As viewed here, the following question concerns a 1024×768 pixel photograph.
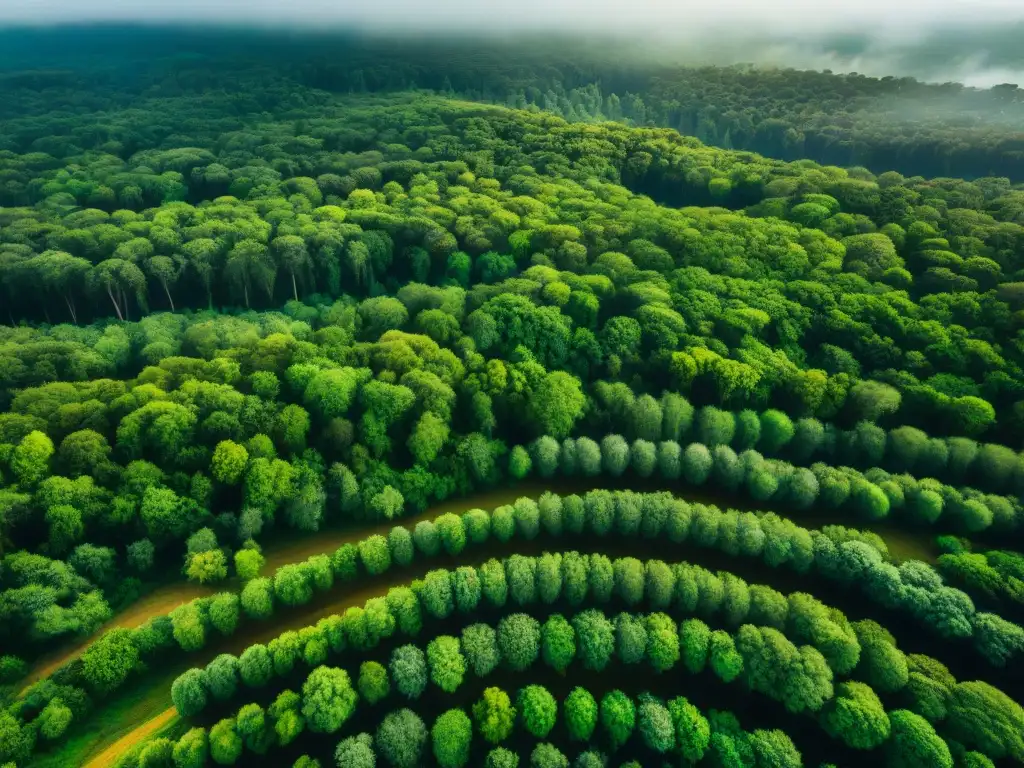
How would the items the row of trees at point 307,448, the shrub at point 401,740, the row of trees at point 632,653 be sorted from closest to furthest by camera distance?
the shrub at point 401,740
the row of trees at point 632,653
the row of trees at point 307,448

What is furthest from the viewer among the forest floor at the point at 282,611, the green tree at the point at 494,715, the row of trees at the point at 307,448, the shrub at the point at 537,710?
the row of trees at the point at 307,448

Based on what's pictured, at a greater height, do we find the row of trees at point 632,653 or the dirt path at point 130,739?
the row of trees at point 632,653

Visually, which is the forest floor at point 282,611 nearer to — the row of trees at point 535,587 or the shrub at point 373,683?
the row of trees at point 535,587

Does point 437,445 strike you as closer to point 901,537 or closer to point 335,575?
point 335,575

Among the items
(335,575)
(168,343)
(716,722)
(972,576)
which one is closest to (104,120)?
(168,343)

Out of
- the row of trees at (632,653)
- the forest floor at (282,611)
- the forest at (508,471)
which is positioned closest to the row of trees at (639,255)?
the forest at (508,471)

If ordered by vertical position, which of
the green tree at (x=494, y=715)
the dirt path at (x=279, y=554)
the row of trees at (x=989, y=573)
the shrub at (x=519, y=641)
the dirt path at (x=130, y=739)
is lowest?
the dirt path at (x=130, y=739)

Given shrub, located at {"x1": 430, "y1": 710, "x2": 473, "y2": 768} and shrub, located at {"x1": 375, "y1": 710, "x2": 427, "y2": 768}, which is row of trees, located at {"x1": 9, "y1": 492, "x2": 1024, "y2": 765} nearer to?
shrub, located at {"x1": 375, "y1": 710, "x2": 427, "y2": 768}
